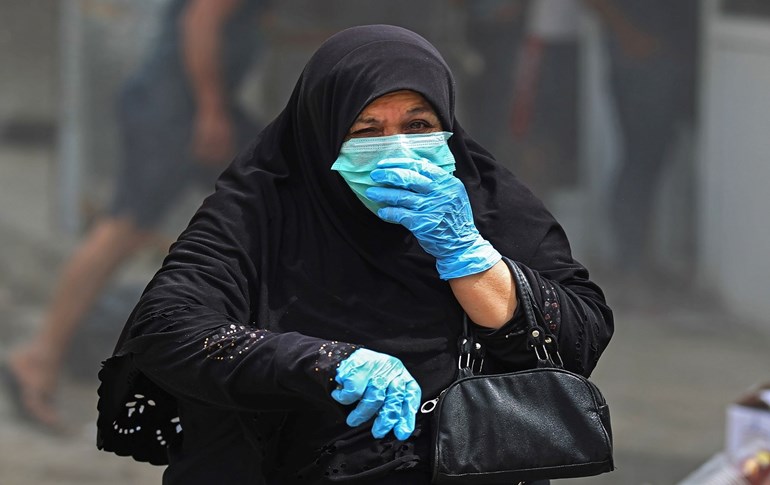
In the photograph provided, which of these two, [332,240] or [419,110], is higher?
[419,110]

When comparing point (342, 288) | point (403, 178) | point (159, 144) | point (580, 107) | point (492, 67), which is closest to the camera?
point (403, 178)

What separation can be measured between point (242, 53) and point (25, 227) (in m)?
0.96

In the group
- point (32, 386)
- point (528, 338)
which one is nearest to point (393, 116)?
point (528, 338)

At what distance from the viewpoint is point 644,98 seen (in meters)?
4.71

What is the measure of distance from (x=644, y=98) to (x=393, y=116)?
303 centimetres

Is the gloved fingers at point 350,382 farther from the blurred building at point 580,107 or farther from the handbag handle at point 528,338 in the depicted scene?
the blurred building at point 580,107

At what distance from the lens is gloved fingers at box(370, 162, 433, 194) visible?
1.81 metres

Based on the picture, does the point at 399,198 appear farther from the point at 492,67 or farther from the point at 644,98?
the point at 644,98

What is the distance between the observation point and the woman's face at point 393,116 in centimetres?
186

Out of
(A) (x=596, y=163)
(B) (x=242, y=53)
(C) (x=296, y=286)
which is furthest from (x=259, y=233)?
(A) (x=596, y=163)

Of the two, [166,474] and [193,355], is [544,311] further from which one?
[166,474]

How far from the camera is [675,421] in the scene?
15.0 feet

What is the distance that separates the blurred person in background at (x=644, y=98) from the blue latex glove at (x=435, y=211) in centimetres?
288

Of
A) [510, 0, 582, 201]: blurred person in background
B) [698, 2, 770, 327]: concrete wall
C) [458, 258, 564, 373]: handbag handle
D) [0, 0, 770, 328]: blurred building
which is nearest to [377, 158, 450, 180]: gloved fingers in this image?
[458, 258, 564, 373]: handbag handle
